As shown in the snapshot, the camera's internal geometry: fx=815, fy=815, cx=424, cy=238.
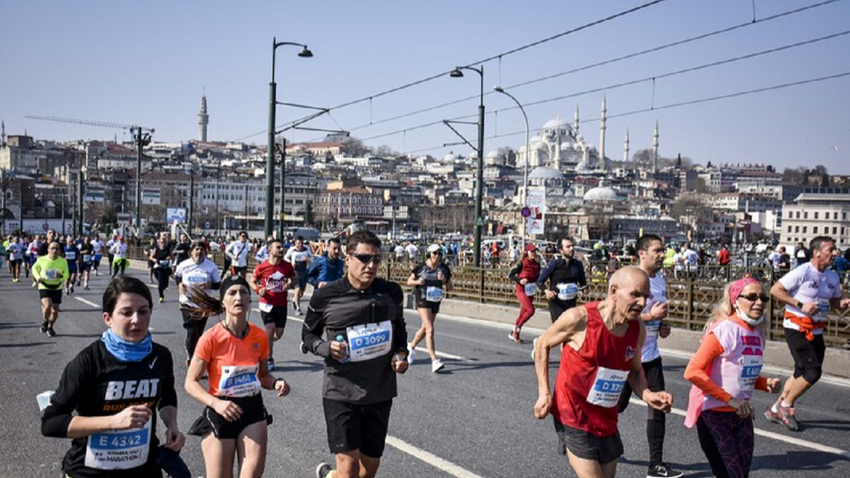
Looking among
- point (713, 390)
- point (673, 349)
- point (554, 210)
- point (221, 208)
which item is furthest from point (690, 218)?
point (713, 390)

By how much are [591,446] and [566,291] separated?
7.58m

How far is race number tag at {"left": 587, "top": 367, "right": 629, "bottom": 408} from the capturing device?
443 centimetres

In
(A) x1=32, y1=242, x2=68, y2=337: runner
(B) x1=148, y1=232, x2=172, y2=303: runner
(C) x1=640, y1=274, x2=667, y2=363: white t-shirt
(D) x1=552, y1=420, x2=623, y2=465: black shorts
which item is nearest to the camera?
(D) x1=552, y1=420, x2=623, y2=465: black shorts

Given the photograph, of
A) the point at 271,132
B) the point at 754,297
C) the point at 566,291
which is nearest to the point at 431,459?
the point at 754,297

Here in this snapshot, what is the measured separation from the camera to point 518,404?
342 inches

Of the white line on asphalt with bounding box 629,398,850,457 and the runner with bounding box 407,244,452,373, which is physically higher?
the runner with bounding box 407,244,452,373

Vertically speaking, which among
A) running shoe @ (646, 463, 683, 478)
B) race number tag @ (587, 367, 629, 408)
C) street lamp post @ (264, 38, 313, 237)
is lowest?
running shoe @ (646, 463, 683, 478)

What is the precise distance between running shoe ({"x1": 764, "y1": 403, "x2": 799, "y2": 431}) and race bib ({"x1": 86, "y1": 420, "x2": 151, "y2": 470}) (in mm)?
6295

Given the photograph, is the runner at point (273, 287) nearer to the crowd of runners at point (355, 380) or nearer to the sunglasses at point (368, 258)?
the crowd of runners at point (355, 380)

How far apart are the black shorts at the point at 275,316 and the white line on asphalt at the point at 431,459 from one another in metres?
3.68

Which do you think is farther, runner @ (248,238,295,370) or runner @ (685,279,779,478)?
runner @ (248,238,295,370)

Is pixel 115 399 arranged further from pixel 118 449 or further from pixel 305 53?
pixel 305 53

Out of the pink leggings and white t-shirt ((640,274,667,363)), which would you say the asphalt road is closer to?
white t-shirt ((640,274,667,363))

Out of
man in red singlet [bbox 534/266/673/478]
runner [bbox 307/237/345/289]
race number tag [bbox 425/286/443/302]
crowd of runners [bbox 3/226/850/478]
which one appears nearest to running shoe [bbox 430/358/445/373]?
race number tag [bbox 425/286/443/302]
